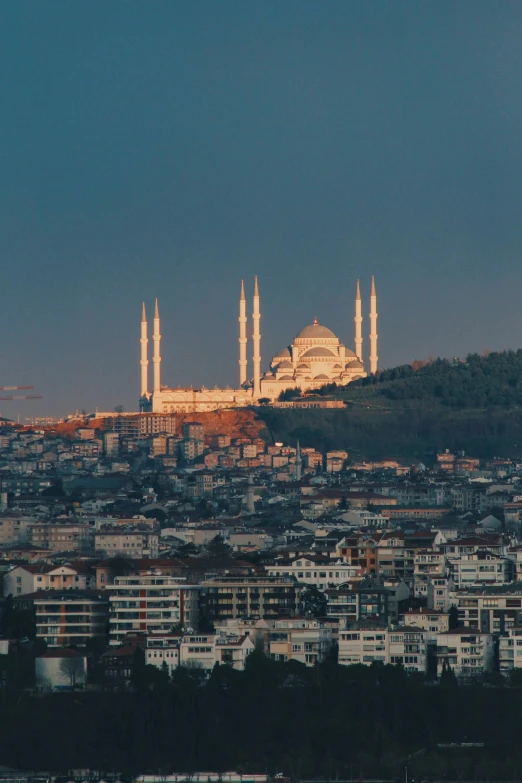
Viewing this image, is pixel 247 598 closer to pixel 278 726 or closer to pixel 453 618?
pixel 453 618

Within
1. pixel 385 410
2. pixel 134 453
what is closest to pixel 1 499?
pixel 134 453

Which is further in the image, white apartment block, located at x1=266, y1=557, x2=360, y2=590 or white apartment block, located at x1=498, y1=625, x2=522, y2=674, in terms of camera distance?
white apartment block, located at x1=266, y1=557, x2=360, y2=590

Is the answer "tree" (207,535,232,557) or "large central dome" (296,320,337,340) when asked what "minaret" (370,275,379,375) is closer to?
"large central dome" (296,320,337,340)

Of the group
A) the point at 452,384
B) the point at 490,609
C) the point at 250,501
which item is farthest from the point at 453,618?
the point at 452,384

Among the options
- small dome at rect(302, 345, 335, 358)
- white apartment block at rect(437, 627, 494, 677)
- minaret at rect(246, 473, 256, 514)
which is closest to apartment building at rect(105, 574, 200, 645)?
white apartment block at rect(437, 627, 494, 677)

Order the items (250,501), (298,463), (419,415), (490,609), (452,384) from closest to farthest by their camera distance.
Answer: (490,609) < (250,501) < (298,463) < (419,415) < (452,384)

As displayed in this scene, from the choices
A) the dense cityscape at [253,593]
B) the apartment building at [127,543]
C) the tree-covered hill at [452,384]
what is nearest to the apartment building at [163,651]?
the dense cityscape at [253,593]
